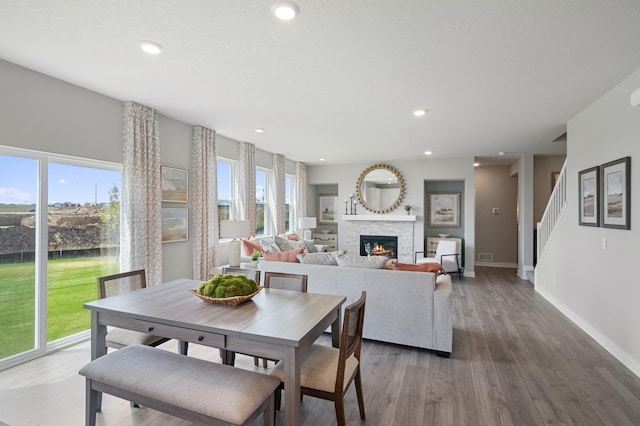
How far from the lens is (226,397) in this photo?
154cm

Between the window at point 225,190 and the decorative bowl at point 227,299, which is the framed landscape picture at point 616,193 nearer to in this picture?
the decorative bowl at point 227,299

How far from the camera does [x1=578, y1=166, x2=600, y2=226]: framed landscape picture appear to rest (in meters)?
3.58

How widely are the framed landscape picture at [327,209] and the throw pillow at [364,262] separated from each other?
5.21m

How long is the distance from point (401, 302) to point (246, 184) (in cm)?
375

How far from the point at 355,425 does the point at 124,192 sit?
343 centimetres

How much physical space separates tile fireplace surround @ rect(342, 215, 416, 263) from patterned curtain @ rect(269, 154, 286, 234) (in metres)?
1.82

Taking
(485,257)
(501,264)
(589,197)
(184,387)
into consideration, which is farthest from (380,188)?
(184,387)

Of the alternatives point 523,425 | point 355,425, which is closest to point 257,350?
point 355,425

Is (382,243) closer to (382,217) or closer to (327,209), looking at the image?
(382,217)

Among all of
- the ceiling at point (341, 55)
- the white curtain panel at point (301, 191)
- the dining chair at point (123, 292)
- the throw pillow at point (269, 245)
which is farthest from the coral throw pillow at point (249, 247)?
the dining chair at point (123, 292)

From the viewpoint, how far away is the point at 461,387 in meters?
2.57

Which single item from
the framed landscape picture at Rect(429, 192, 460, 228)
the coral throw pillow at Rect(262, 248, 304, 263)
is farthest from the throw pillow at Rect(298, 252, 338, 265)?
the framed landscape picture at Rect(429, 192, 460, 228)

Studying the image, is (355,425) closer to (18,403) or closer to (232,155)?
(18,403)

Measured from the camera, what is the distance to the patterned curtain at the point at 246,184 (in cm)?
580
